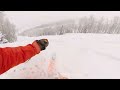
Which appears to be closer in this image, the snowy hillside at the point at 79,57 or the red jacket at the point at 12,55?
the red jacket at the point at 12,55

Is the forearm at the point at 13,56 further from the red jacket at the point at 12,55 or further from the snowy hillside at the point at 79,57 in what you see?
the snowy hillside at the point at 79,57

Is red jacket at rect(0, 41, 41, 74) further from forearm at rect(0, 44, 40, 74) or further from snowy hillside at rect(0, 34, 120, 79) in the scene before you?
snowy hillside at rect(0, 34, 120, 79)

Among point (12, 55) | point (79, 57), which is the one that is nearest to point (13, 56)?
point (12, 55)

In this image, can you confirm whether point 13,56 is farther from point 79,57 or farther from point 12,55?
point 79,57

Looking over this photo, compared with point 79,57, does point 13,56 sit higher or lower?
higher

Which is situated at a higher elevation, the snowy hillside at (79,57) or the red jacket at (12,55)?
the red jacket at (12,55)

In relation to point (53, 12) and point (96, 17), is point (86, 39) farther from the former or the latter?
point (53, 12)

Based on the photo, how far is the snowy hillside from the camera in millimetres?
1558

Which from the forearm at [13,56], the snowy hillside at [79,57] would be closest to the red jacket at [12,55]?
the forearm at [13,56]

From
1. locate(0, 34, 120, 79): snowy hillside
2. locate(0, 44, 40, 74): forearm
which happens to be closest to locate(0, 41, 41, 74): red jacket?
locate(0, 44, 40, 74): forearm

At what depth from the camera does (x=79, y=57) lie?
159 cm

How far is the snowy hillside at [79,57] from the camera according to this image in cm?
156

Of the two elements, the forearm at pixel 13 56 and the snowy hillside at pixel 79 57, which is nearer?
the forearm at pixel 13 56

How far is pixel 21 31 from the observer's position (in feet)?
5.41
